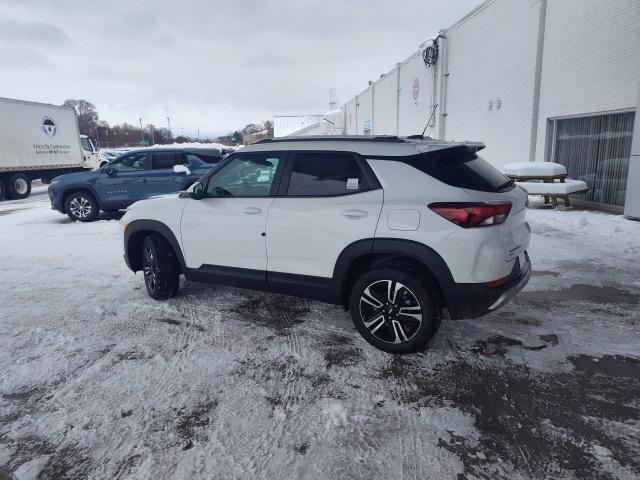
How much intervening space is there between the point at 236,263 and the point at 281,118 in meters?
65.4

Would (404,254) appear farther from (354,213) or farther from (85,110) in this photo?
(85,110)

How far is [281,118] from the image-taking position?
2640 inches

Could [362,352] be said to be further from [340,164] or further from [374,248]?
[340,164]

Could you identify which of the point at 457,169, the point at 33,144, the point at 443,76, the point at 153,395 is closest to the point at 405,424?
the point at 153,395

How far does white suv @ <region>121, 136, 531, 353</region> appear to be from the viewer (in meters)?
3.39

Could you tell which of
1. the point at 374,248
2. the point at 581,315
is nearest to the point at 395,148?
the point at 374,248

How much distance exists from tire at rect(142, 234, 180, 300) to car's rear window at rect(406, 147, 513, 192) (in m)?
2.99

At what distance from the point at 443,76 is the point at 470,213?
18.3 m

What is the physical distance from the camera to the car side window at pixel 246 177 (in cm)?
435

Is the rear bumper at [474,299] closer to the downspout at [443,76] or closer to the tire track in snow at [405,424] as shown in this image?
the tire track in snow at [405,424]

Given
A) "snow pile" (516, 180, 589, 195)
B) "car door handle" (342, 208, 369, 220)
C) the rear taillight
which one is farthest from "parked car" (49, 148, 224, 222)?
the rear taillight

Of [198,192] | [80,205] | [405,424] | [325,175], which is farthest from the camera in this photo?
[80,205]

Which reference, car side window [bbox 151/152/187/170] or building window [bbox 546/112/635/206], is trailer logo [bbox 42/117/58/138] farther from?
building window [bbox 546/112/635/206]

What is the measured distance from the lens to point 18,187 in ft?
59.8
